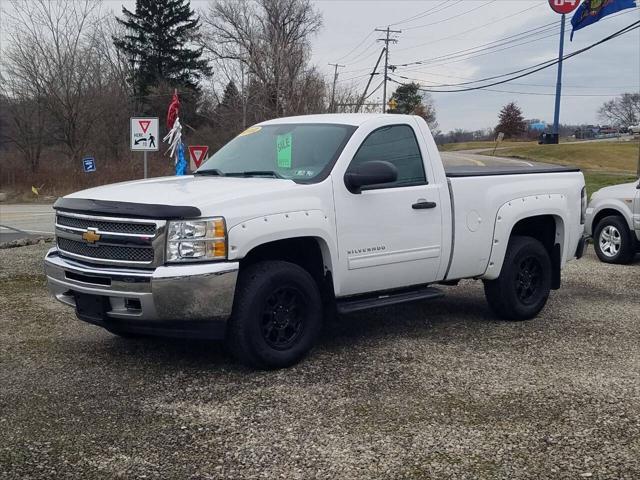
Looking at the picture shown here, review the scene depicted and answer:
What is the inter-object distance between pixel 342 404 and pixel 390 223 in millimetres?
1714

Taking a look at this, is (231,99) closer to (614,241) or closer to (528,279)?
(614,241)

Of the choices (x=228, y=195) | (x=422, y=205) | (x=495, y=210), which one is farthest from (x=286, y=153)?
(x=495, y=210)

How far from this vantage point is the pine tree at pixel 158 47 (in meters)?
55.6

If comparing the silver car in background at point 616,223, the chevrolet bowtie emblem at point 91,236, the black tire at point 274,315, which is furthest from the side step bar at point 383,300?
the silver car in background at point 616,223

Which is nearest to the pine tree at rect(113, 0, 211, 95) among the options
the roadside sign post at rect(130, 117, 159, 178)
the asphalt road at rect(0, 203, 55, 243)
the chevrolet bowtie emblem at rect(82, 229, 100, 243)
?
the asphalt road at rect(0, 203, 55, 243)

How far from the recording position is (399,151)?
608cm

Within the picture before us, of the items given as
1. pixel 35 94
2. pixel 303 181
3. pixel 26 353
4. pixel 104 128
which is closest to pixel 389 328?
pixel 303 181

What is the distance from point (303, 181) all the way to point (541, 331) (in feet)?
8.97

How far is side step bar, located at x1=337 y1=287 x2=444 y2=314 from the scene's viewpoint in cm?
550

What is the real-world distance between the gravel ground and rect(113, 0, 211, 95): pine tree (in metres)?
51.6

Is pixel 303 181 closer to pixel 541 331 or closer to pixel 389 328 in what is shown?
pixel 389 328

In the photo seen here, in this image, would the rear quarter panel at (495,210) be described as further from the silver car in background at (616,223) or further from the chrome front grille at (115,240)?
the silver car in background at (616,223)

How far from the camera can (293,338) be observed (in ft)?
17.2

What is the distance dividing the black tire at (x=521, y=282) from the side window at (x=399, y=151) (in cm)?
134
